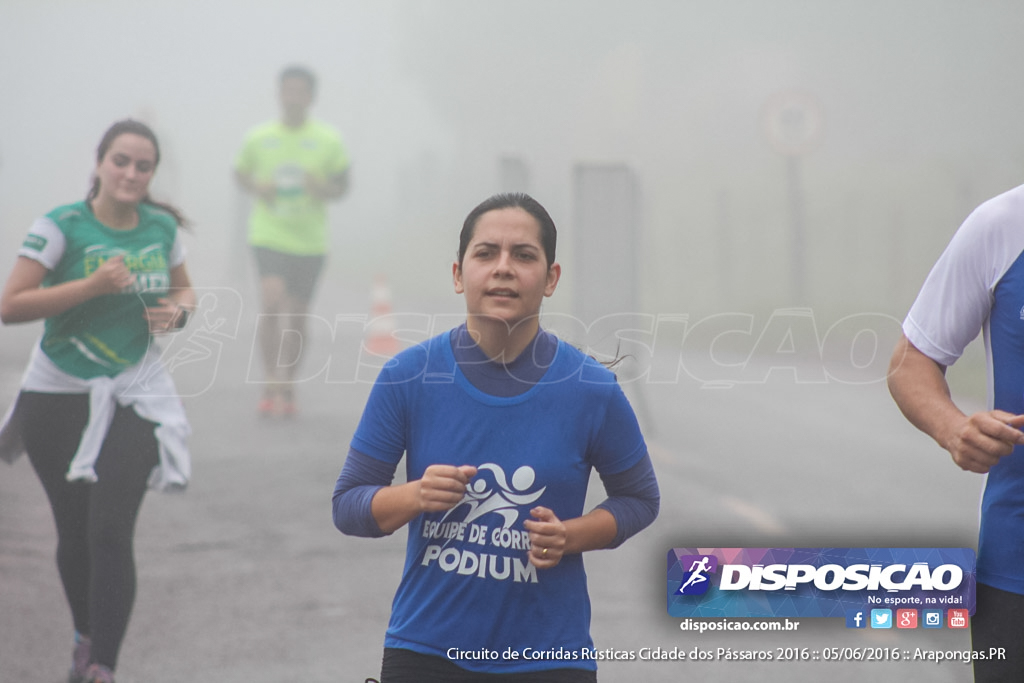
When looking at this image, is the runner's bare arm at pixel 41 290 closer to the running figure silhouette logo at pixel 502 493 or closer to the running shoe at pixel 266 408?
the running shoe at pixel 266 408

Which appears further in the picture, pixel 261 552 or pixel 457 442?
pixel 261 552

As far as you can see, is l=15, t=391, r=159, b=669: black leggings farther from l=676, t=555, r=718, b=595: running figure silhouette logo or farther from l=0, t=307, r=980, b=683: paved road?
l=676, t=555, r=718, b=595: running figure silhouette logo

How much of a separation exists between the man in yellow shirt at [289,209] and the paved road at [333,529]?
0.09m

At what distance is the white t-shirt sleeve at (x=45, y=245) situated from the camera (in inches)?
113

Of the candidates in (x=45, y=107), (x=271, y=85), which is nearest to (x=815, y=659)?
(x=271, y=85)

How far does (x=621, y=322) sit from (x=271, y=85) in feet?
4.33

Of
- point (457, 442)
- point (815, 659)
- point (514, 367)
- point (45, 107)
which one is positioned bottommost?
point (815, 659)

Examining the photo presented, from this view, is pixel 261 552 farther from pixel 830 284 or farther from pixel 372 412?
pixel 830 284

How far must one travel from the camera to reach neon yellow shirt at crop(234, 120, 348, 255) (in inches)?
134

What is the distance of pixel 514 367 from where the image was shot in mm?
1888

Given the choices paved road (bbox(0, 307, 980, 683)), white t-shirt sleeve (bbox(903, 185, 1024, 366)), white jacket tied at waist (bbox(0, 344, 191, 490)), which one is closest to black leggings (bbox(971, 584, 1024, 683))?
white t-shirt sleeve (bbox(903, 185, 1024, 366))

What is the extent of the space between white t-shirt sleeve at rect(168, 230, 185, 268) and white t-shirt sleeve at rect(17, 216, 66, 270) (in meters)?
0.29

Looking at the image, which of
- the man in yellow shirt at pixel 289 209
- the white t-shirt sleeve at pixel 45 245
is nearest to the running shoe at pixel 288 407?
the man in yellow shirt at pixel 289 209

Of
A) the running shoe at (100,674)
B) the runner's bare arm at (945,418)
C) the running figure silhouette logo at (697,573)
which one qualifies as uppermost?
the runner's bare arm at (945,418)
